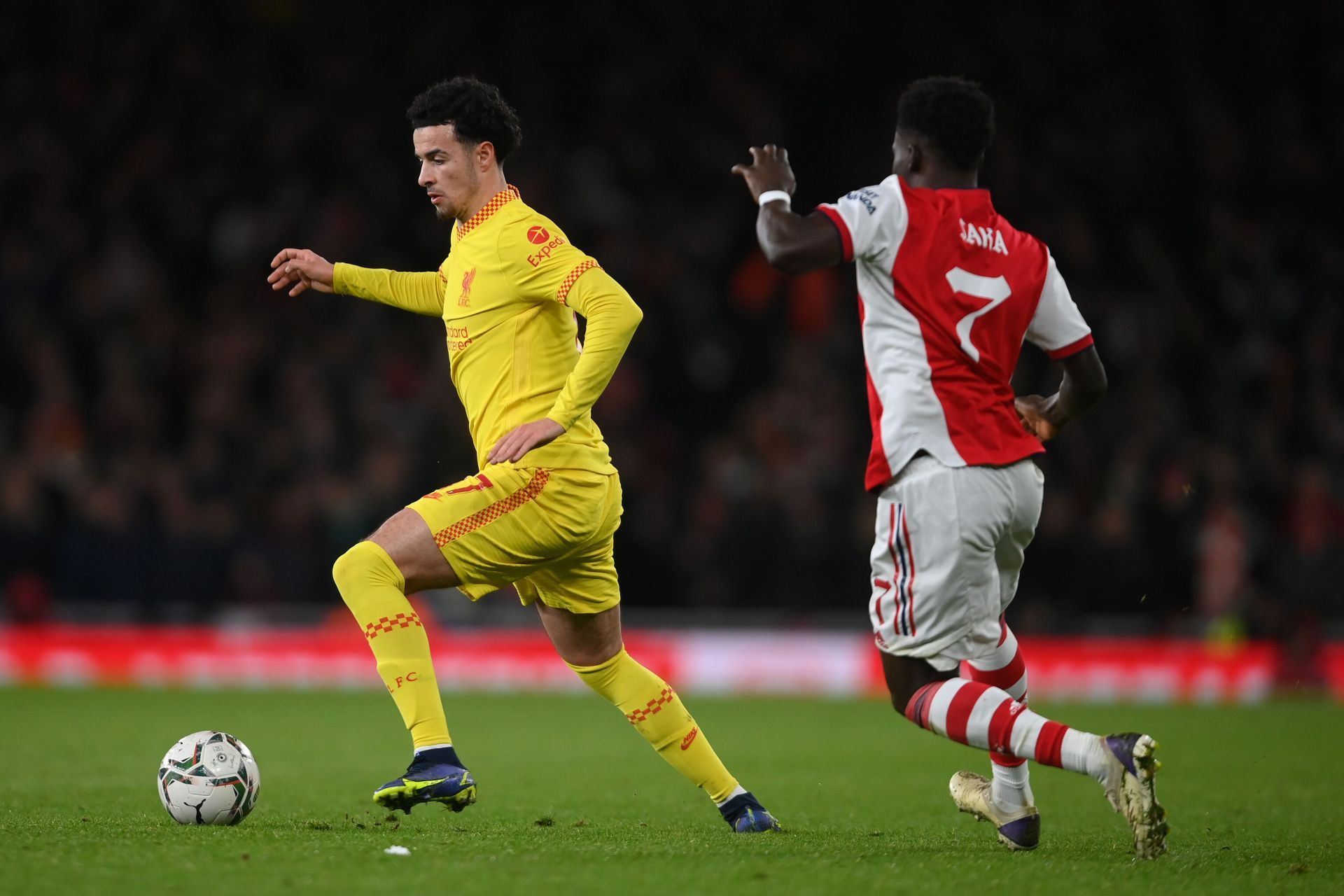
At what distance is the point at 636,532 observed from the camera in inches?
544

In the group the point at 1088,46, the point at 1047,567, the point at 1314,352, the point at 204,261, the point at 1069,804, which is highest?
the point at 1088,46

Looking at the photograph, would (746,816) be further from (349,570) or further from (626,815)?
(349,570)

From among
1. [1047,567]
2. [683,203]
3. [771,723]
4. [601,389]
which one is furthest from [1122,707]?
[601,389]

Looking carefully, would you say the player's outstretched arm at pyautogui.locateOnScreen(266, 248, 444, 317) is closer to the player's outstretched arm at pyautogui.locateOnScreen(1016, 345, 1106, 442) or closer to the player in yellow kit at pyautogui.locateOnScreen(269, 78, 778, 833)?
the player in yellow kit at pyautogui.locateOnScreen(269, 78, 778, 833)

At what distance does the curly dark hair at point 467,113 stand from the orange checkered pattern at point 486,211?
0.14 meters

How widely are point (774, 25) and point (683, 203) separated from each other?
8.80 feet

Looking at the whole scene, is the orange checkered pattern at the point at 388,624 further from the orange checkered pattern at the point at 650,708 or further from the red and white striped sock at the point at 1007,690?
the red and white striped sock at the point at 1007,690

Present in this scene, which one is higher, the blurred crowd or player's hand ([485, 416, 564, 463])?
the blurred crowd

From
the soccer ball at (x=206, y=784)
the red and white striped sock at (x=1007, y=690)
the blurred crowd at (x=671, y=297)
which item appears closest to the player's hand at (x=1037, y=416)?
the red and white striped sock at (x=1007, y=690)

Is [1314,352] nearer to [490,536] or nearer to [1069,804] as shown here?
[1069,804]

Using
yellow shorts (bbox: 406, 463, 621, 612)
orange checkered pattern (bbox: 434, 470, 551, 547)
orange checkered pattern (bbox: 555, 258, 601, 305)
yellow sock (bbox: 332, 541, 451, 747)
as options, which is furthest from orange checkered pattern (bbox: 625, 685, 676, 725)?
orange checkered pattern (bbox: 555, 258, 601, 305)

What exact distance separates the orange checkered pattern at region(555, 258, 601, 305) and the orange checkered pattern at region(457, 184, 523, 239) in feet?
1.29

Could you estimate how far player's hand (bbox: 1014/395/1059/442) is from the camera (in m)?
5.04

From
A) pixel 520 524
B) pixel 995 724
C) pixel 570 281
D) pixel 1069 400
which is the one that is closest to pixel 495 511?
pixel 520 524
